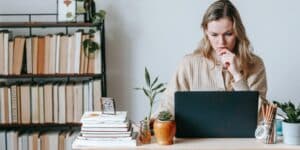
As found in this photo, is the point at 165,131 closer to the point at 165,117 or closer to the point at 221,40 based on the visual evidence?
the point at 165,117

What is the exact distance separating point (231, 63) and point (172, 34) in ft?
4.31

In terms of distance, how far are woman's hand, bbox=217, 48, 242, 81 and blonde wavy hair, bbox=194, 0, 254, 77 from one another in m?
0.09

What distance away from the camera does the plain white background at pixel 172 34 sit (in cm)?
382

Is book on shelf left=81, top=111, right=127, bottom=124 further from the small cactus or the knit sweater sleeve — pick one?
the knit sweater sleeve

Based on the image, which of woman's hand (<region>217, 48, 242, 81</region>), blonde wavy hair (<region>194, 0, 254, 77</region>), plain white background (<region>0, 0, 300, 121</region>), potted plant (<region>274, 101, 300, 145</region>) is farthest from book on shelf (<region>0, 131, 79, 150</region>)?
potted plant (<region>274, 101, 300, 145</region>)

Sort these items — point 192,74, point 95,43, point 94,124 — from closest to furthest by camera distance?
point 94,124 < point 192,74 < point 95,43

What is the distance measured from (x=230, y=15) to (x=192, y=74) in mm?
401

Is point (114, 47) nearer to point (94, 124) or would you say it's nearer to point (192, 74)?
point (192, 74)

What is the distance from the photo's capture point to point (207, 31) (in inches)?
107

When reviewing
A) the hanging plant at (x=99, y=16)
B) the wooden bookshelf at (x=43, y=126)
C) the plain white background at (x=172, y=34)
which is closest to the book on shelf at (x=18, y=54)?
the plain white background at (x=172, y=34)

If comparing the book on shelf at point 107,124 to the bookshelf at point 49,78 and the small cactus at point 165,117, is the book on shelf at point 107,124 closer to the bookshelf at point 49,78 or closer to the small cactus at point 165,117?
the small cactus at point 165,117

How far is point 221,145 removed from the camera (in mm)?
2117

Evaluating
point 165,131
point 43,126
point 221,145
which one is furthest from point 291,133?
point 43,126

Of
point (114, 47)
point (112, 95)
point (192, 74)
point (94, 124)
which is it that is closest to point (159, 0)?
point (114, 47)
